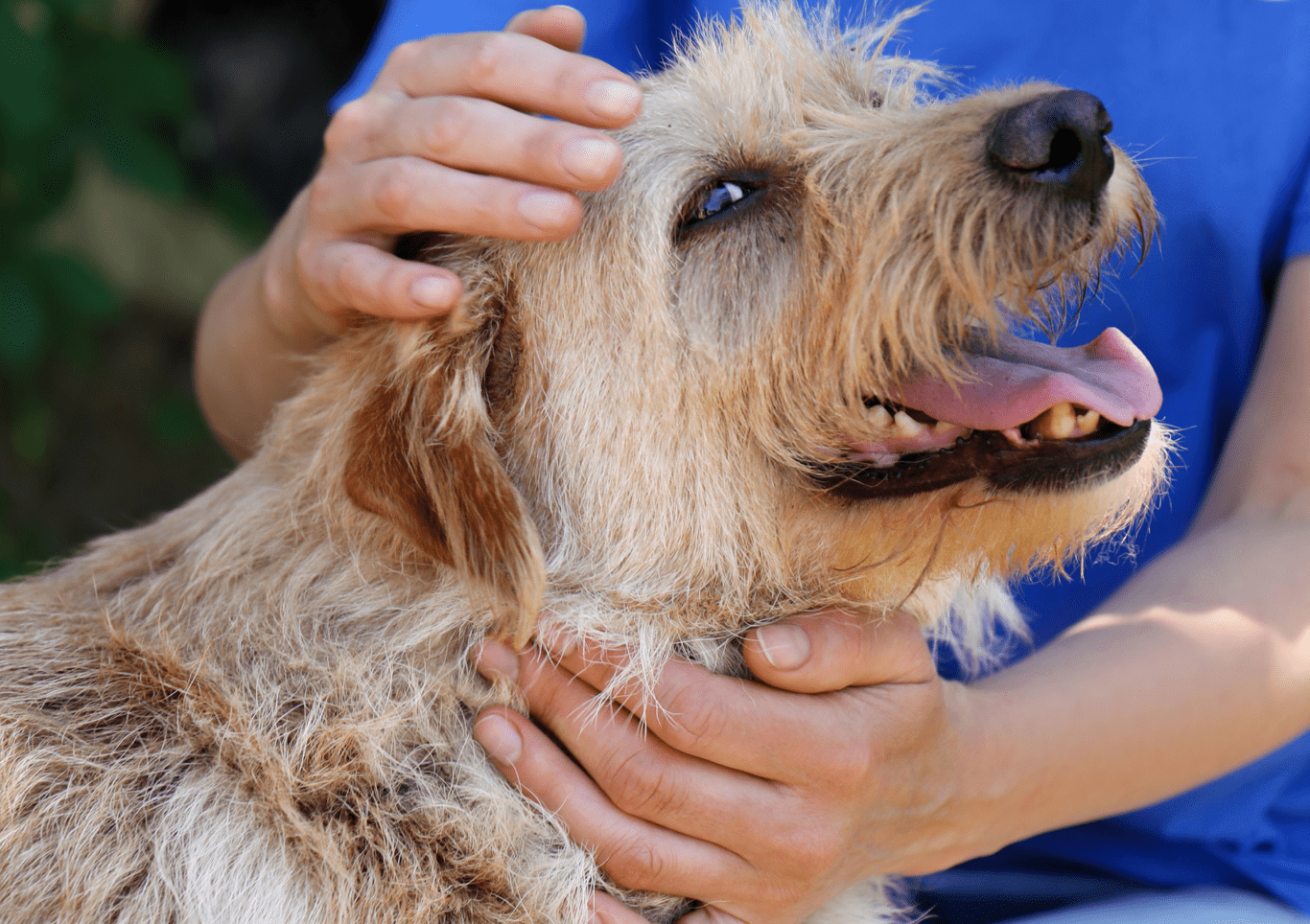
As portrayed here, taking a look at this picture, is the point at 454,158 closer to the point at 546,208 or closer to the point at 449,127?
the point at 449,127

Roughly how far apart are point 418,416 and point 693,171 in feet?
2.28

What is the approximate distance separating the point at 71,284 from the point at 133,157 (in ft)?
1.67

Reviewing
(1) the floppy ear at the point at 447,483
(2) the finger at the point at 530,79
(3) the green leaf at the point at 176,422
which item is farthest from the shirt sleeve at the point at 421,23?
(3) the green leaf at the point at 176,422

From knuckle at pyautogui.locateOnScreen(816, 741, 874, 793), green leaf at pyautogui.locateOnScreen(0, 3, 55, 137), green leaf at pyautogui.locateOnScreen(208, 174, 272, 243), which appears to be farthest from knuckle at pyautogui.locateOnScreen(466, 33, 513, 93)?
green leaf at pyautogui.locateOnScreen(208, 174, 272, 243)

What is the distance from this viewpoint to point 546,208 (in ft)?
5.82

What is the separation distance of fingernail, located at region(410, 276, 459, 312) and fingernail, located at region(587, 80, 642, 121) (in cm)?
40

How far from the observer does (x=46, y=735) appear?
5.89ft

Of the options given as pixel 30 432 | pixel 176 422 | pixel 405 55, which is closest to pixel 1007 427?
pixel 405 55

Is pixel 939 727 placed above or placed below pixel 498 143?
below

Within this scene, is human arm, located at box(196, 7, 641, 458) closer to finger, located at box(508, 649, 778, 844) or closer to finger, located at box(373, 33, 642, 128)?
finger, located at box(373, 33, 642, 128)

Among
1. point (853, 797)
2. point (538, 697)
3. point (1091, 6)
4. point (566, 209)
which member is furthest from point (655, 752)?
point (1091, 6)

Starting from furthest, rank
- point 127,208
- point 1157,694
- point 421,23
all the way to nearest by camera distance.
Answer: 1. point 127,208
2. point 421,23
3. point 1157,694

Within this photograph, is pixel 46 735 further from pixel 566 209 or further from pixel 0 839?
pixel 566 209

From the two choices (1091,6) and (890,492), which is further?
(1091,6)
